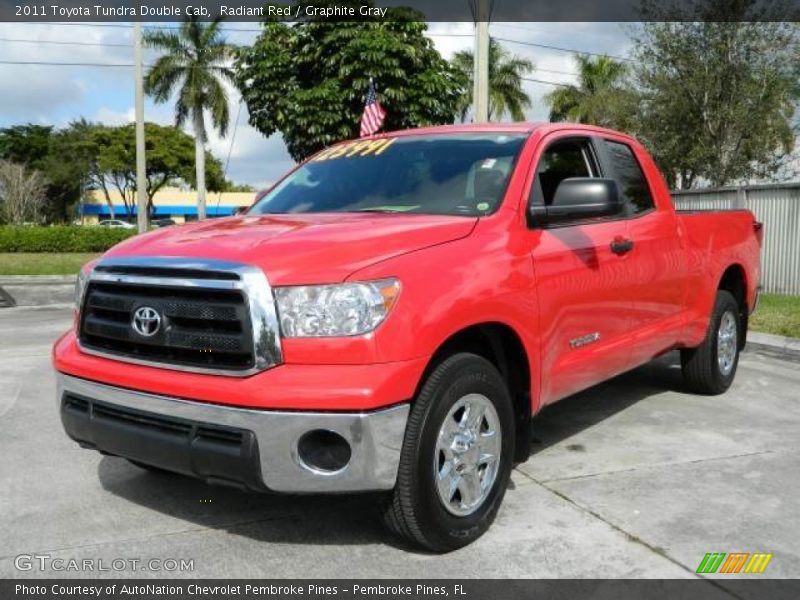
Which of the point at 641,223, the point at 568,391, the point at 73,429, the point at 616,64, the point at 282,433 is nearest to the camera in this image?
the point at 282,433

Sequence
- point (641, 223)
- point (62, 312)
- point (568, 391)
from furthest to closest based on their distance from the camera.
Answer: point (62, 312) → point (641, 223) → point (568, 391)

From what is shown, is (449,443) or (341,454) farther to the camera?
(449,443)

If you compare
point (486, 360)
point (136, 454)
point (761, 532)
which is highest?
point (486, 360)

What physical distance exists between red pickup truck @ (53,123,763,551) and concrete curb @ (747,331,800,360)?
434cm

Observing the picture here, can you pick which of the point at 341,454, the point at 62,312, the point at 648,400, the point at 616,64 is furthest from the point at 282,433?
the point at 616,64

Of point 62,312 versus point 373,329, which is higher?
point 373,329

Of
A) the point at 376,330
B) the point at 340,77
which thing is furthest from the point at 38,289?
the point at 376,330

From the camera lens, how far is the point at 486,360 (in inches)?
141

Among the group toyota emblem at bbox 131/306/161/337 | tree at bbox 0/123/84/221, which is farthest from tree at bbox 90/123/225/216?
toyota emblem at bbox 131/306/161/337

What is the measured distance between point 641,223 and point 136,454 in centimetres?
324

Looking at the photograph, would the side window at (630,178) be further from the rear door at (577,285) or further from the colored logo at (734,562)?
the colored logo at (734,562)

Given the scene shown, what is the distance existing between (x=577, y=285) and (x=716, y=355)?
243 cm

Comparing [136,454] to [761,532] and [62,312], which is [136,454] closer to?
[761,532]

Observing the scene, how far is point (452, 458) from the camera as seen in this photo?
335cm
